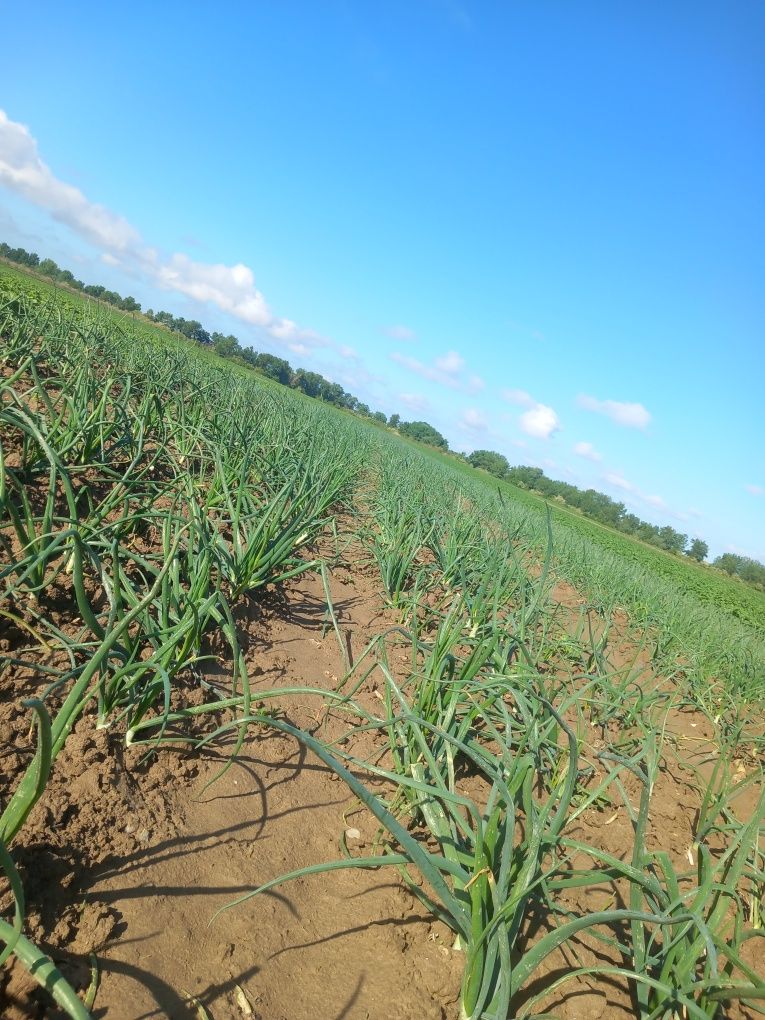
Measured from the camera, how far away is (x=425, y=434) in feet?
270

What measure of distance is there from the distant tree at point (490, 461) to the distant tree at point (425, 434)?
29.1ft

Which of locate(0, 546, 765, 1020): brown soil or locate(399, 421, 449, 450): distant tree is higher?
locate(399, 421, 449, 450): distant tree

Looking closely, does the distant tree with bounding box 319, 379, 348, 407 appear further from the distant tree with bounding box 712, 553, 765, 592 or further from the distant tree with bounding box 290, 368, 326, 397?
the distant tree with bounding box 712, 553, 765, 592

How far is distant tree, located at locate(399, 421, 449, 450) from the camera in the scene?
80375 mm

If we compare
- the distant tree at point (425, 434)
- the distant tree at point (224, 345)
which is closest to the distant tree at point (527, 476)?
the distant tree at point (425, 434)

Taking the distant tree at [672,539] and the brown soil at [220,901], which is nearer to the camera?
the brown soil at [220,901]

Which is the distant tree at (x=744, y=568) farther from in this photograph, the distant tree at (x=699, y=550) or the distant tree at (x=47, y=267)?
the distant tree at (x=47, y=267)

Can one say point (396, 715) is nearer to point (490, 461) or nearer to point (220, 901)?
point (220, 901)

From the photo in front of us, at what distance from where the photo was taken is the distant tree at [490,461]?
219 ft

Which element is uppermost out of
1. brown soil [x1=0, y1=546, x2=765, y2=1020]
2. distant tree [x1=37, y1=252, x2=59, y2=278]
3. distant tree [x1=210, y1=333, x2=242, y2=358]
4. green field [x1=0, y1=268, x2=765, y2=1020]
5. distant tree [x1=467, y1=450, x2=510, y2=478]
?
distant tree [x1=467, y1=450, x2=510, y2=478]

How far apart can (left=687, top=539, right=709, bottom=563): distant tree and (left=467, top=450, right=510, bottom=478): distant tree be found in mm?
22674

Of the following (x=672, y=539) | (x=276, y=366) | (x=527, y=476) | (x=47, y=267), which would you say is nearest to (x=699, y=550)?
(x=672, y=539)

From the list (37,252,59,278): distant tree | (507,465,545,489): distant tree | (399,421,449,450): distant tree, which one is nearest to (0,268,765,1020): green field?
(37,252,59,278): distant tree

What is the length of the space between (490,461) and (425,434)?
1623 centimetres
